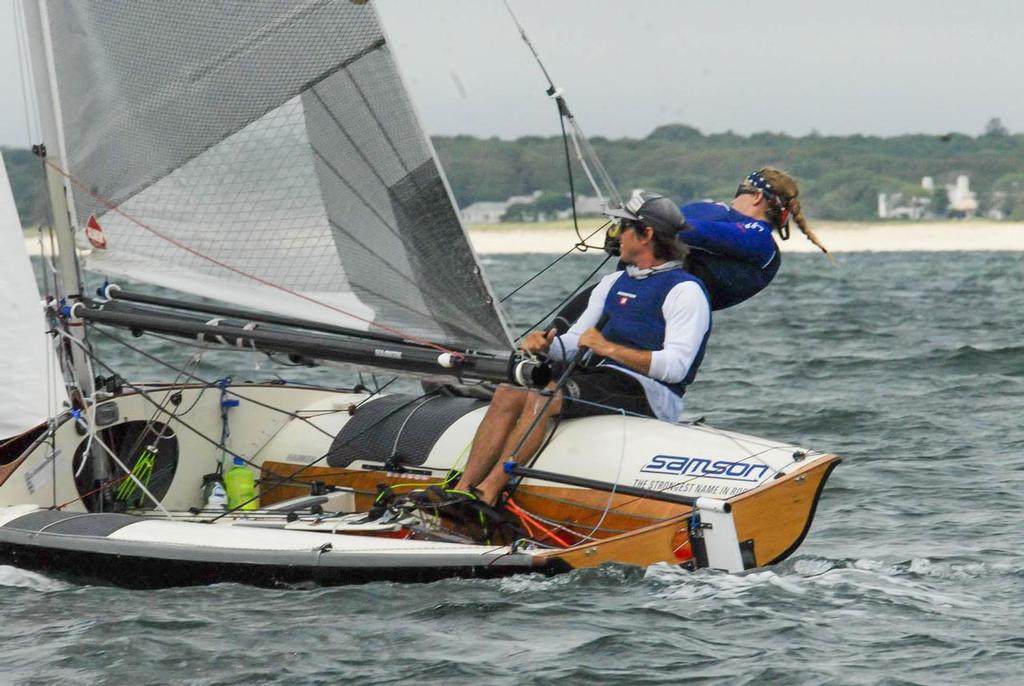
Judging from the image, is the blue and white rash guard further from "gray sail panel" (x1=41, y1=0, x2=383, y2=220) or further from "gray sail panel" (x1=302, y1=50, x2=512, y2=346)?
"gray sail panel" (x1=41, y1=0, x2=383, y2=220)

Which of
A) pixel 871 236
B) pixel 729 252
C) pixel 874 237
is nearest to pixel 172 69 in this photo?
pixel 729 252

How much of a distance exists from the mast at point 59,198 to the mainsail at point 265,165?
36 millimetres

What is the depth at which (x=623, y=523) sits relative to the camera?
572cm

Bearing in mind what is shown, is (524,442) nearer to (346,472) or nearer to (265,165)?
(346,472)

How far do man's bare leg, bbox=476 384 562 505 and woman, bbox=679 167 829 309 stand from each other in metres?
0.88

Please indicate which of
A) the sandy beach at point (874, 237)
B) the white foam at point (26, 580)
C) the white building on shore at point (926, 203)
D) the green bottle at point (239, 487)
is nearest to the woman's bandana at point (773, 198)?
the green bottle at point (239, 487)

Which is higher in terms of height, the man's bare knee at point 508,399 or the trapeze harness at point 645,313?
the trapeze harness at point 645,313

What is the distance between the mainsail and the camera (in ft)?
18.4

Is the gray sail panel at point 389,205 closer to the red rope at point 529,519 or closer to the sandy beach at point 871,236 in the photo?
the red rope at point 529,519

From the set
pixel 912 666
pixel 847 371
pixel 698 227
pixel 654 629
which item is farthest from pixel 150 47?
pixel 847 371

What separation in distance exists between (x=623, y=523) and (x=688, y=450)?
345 millimetres

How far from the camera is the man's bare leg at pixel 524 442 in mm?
5858

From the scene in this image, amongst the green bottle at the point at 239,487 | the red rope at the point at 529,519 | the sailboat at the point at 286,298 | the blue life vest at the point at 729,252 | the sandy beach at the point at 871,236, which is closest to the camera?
the sailboat at the point at 286,298

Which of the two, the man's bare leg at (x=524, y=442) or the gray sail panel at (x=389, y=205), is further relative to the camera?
the man's bare leg at (x=524, y=442)
